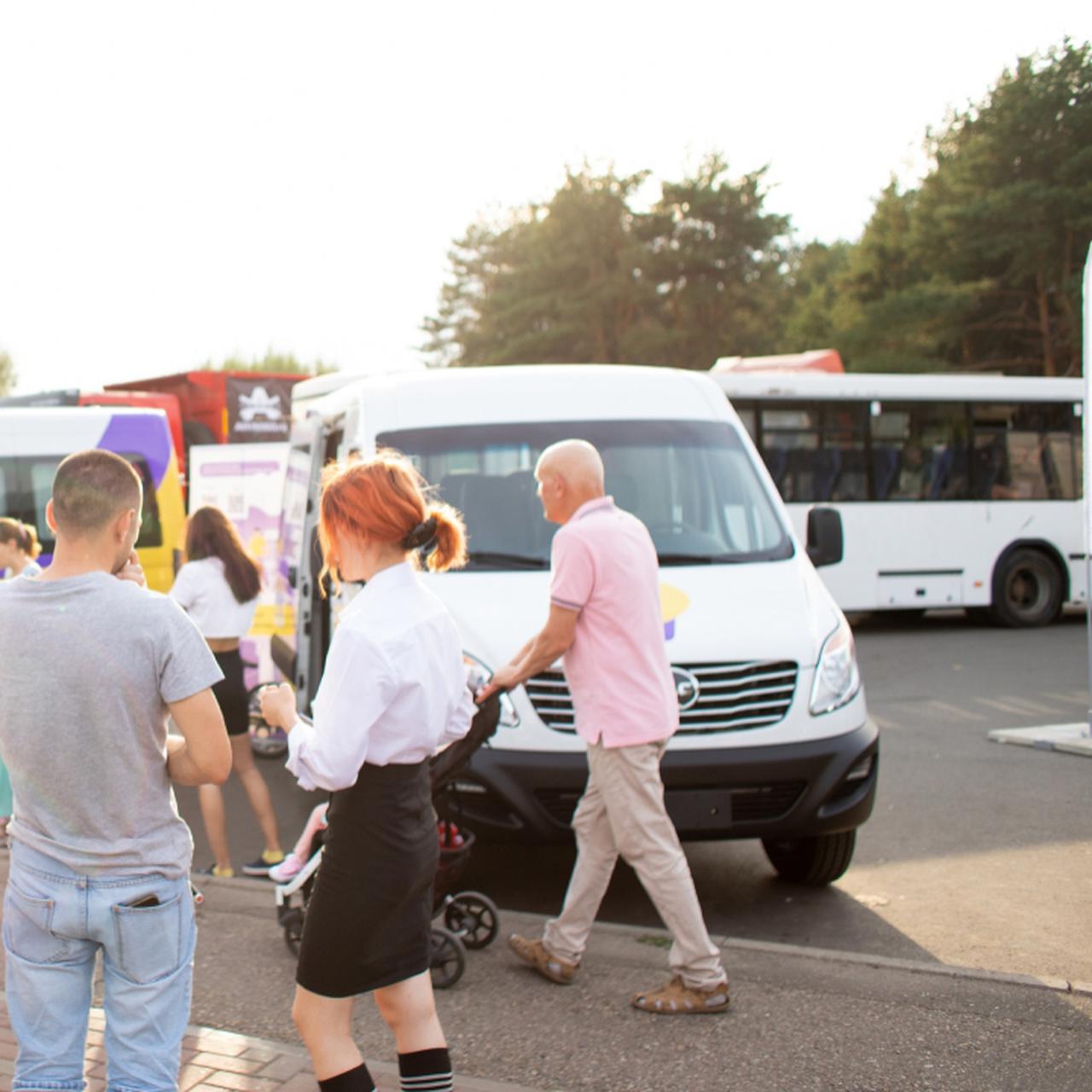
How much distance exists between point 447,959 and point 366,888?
182 cm

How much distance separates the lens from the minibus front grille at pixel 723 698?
5.44 metres

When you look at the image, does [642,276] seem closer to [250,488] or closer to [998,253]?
[998,253]

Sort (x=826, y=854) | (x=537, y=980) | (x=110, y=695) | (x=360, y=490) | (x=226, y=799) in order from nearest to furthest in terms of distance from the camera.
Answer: (x=110, y=695), (x=360, y=490), (x=537, y=980), (x=826, y=854), (x=226, y=799)

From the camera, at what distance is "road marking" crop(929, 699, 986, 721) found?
10.6 m

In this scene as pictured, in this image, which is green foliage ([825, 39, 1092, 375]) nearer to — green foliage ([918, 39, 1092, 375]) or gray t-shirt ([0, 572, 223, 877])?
green foliage ([918, 39, 1092, 375])

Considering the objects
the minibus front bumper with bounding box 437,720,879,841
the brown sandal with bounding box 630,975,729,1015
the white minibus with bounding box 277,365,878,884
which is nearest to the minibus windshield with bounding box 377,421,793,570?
the white minibus with bounding box 277,365,878,884

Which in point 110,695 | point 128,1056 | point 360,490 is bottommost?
point 128,1056

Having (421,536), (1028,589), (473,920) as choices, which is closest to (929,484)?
(1028,589)

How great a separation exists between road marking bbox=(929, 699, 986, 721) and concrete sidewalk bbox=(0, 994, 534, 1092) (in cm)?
742

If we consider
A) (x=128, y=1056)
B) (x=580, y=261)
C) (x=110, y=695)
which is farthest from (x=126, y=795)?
(x=580, y=261)

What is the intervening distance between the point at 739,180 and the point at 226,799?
39799mm

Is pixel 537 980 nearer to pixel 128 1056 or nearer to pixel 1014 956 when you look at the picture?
pixel 1014 956

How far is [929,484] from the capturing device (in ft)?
55.8

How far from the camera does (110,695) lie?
8.96ft
